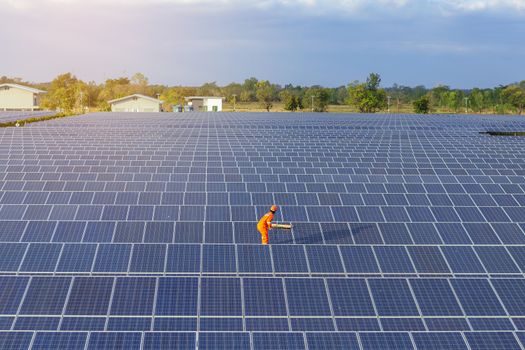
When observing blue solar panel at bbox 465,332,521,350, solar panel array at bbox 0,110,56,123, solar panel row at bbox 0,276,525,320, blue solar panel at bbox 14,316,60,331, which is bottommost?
blue solar panel at bbox 465,332,521,350

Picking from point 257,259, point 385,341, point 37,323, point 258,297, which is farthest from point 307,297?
point 37,323

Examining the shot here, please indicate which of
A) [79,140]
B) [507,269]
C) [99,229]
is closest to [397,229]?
[507,269]

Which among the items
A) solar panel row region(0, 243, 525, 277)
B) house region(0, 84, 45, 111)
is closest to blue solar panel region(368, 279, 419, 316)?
solar panel row region(0, 243, 525, 277)

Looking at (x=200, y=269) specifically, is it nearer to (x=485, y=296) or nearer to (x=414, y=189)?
(x=485, y=296)

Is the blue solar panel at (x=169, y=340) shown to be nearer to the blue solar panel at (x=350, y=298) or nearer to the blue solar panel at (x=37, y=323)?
the blue solar panel at (x=37, y=323)

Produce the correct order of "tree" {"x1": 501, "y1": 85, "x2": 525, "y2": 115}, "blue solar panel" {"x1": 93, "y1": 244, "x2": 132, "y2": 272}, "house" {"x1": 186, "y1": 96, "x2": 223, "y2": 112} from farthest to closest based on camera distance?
"house" {"x1": 186, "y1": 96, "x2": 223, "y2": 112}
"tree" {"x1": 501, "y1": 85, "x2": 525, "y2": 115}
"blue solar panel" {"x1": 93, "y1": 244, "x2": 132, "y2": 272}

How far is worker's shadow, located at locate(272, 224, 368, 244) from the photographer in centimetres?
1648

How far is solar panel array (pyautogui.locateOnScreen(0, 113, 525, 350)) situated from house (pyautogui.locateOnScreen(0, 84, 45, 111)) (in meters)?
89.3

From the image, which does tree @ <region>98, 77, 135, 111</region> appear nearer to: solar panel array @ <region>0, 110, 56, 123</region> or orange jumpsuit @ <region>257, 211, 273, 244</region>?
solar panel array @ <region>0, 110, 56, 123</region>

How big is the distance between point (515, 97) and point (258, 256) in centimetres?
11548

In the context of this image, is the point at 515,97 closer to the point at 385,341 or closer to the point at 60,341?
the point at 385,341

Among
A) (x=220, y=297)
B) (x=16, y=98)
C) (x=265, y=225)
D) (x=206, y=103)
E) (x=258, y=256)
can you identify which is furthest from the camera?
(x=206, y=103)

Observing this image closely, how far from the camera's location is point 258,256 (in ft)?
50.6

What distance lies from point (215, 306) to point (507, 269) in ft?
26.1
